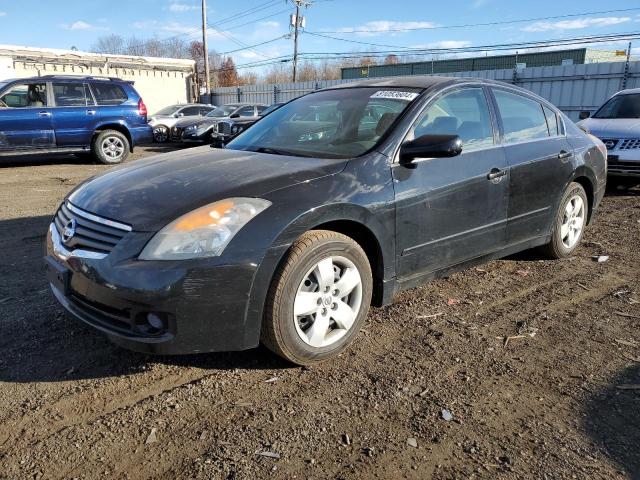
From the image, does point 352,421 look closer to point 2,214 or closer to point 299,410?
point 299,410

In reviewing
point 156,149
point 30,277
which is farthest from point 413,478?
point 156,149

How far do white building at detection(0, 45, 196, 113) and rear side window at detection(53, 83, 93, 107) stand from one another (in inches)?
515

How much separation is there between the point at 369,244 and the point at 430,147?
2.35ft

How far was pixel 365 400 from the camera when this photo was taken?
8.94ft

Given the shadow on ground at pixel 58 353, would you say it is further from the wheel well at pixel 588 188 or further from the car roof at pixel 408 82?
the wheel well at pixel 588 188

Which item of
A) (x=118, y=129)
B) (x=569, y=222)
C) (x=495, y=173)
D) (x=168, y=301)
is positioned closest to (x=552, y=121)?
(x=569, y=222)

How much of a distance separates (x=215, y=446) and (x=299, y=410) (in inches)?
18.5

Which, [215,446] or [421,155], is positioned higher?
[421,155]

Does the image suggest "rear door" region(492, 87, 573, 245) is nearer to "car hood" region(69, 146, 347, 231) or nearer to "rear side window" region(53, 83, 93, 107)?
"car hood" region(69, 146, 347, 231)

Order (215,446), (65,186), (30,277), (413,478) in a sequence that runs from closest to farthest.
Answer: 1. (413,478)
2. (215,446)
3. (30,277)
4. (65,186)

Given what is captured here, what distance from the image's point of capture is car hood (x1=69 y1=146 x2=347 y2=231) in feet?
9.16

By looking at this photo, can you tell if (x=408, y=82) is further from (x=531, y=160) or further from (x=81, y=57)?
(x=81, y=57)

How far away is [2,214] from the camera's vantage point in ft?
22.5

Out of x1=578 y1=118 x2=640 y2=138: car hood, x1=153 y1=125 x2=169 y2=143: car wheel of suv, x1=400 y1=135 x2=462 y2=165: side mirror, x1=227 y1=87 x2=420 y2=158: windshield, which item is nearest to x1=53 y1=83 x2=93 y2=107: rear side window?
x1=153 y1=125 x2=169 y2=143: car wheel of suv
